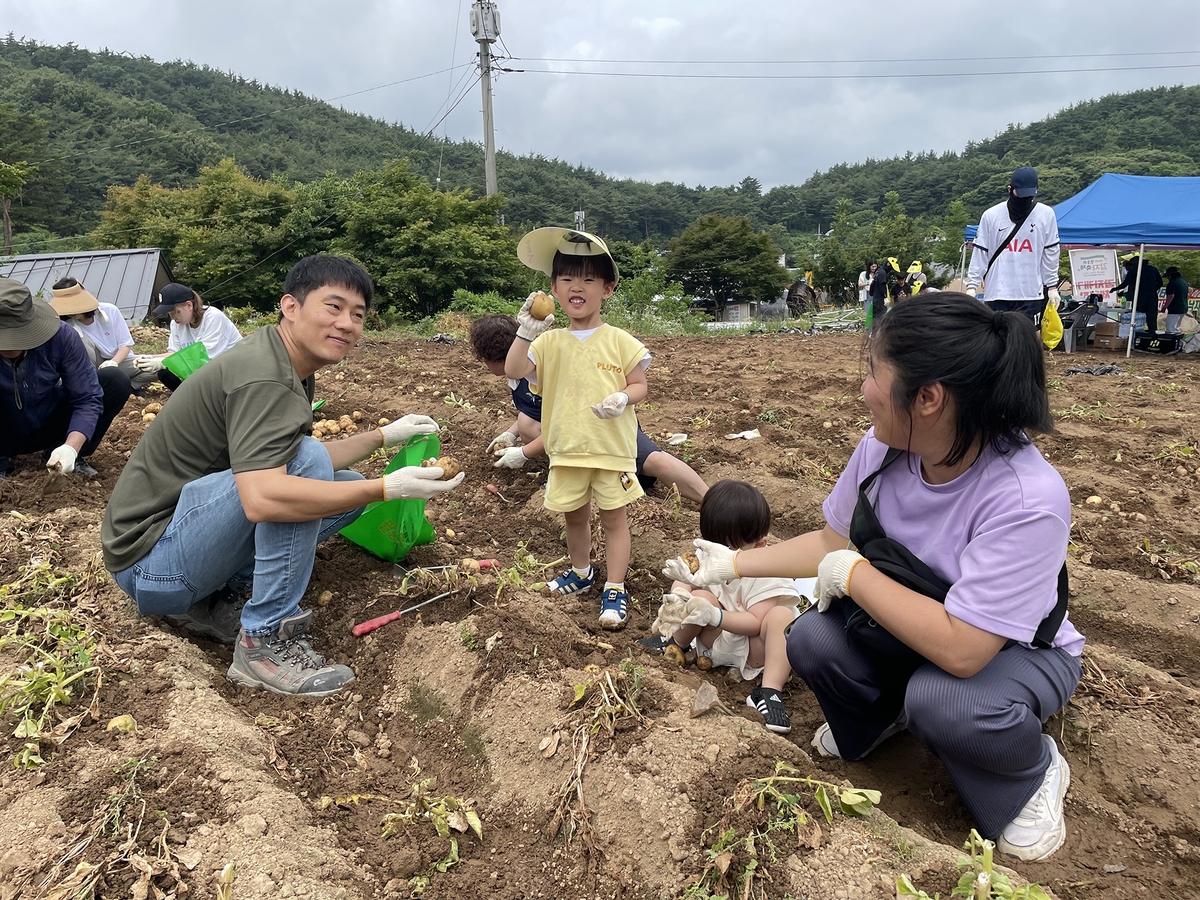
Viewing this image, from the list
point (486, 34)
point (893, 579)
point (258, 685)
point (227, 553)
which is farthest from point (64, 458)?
point (486, 34)

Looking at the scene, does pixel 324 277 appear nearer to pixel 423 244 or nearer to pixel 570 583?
pixel 570 583

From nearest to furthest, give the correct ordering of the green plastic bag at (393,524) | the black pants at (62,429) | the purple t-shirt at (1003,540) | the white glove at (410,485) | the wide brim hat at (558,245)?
the purple t-shirt at (1003,540) → the white glove at (410,485) → the wide brim hat at (558,245) → the green plastic bag at (393,524) → the black pants at (62,429)

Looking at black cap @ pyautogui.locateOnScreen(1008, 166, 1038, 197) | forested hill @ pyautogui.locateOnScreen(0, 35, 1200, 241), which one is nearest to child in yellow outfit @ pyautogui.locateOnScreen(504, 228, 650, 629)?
black cap @ pyautogui.locateOnScreen(1008, 166, 1038, 197)

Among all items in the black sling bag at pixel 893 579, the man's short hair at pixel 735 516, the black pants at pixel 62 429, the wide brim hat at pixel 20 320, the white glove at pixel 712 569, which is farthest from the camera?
the black pants at pixel 62 429

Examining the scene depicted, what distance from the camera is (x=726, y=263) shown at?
1610 inches

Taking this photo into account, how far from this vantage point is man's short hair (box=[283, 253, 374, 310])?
240cm

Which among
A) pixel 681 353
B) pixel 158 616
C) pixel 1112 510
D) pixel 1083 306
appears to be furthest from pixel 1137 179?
pixel 158 616

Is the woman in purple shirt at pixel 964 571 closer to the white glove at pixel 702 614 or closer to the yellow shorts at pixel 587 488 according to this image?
the white glove at pixel 702 614

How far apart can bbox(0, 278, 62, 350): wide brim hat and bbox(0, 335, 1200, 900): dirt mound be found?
3.41 feet

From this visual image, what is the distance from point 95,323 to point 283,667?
5301 mm

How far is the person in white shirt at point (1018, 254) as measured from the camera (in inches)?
263

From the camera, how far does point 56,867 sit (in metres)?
1.56

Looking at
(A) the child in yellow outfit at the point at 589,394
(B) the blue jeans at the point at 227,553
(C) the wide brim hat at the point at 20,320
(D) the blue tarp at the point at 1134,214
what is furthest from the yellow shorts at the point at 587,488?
(D) the blue tarp at the point at 1134,214

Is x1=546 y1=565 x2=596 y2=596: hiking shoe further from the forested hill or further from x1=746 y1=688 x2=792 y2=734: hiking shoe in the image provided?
the forested hill
